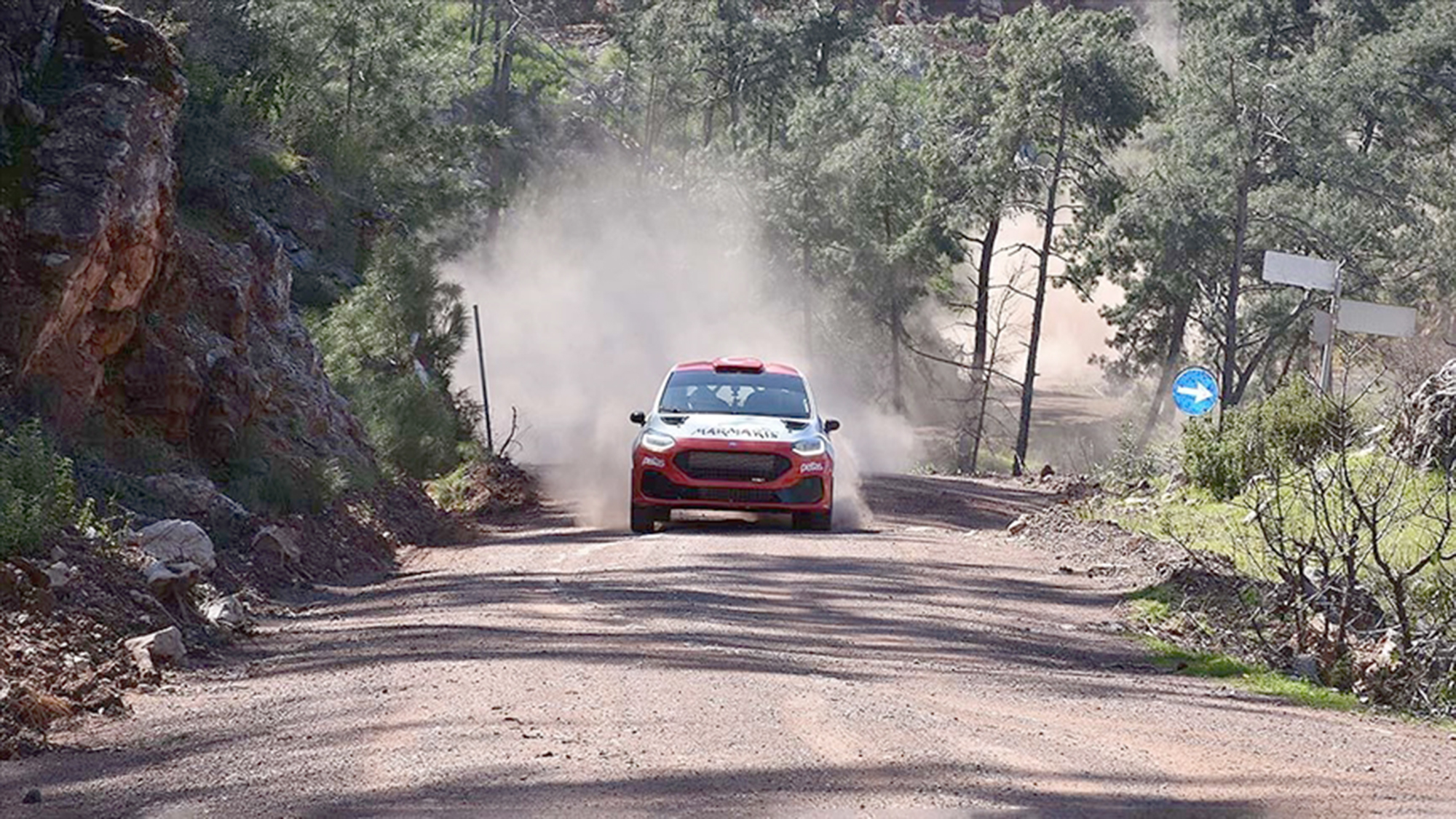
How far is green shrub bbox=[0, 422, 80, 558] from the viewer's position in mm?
11391

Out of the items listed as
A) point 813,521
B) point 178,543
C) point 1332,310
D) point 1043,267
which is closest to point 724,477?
point 813,521

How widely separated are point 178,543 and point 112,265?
11.8 feet

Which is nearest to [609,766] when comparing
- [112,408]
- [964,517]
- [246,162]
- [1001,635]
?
[1001,635]

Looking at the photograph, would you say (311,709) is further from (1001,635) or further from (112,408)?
(112,408)

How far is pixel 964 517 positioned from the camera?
29.1m

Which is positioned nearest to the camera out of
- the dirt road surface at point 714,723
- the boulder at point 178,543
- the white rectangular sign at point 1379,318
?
the dirt road surface at point 714,723

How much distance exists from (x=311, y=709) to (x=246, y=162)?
17877 mm

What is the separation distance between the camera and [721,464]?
761 inches

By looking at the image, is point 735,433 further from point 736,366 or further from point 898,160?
point 898,160

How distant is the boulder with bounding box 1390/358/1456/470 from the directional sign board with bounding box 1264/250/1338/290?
86.0 inches

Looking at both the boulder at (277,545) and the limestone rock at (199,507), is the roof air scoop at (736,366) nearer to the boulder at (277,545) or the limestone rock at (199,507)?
the boulder at (277,545)

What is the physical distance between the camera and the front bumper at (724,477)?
19.3m

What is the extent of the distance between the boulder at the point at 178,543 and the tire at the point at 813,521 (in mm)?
7499

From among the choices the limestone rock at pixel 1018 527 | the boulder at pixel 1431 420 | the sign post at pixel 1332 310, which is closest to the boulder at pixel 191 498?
the limestone rock at pixel 1018 527
